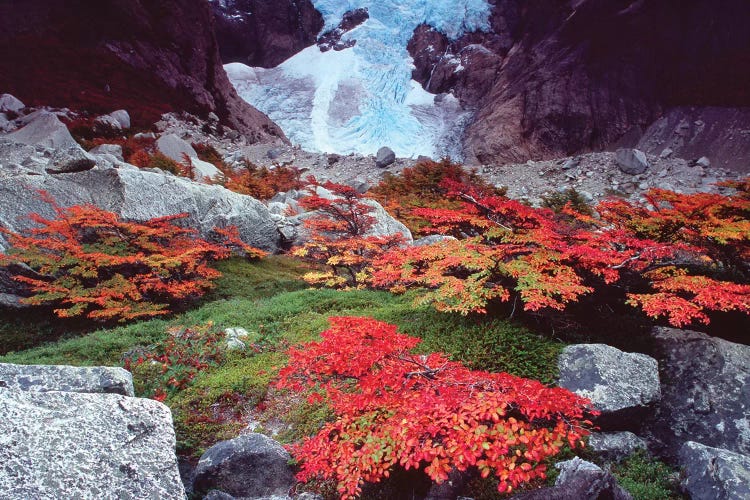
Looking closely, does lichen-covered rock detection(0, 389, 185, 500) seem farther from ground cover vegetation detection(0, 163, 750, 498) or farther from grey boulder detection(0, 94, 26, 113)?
grey boulder detection(0, 94, 26, 113)

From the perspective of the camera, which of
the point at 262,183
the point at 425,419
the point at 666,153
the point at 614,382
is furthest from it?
the point at 666,153

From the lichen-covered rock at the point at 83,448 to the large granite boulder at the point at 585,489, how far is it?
3444mm

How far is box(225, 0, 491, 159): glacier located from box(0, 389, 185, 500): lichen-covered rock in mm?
46753

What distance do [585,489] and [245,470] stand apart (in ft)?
12.0

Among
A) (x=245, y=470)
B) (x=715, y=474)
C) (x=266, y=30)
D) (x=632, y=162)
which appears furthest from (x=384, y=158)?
(x=266, y=30)

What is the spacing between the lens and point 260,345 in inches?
315

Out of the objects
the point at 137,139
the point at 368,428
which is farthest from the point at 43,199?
the point at 137,139

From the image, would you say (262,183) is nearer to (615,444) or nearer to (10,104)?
(10,104)

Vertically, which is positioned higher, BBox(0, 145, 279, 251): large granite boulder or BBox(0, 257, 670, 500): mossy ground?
BBox(0, 145, 279, 251): large granite boulder

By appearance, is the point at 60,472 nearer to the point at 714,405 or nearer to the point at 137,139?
the point at 714,405

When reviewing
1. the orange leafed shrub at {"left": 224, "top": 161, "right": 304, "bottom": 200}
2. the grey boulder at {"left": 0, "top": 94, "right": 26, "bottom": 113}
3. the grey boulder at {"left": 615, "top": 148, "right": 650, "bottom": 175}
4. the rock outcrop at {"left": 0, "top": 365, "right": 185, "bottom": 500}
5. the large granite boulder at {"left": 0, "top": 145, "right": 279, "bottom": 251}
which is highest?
the grey boulder at {"left": 615, "top": 148, "right": 650, "bottom": 175}

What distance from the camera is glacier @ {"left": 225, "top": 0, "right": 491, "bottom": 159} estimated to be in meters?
50.2

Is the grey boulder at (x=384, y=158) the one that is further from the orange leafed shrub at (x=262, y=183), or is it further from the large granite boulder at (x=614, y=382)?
the large granite boulder at (x=614, y=382)

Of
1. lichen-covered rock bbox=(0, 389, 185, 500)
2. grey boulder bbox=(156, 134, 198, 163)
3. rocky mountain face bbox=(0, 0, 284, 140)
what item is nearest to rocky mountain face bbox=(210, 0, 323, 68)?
rocky mountain face bbox=(0, 0, 284, 140)
